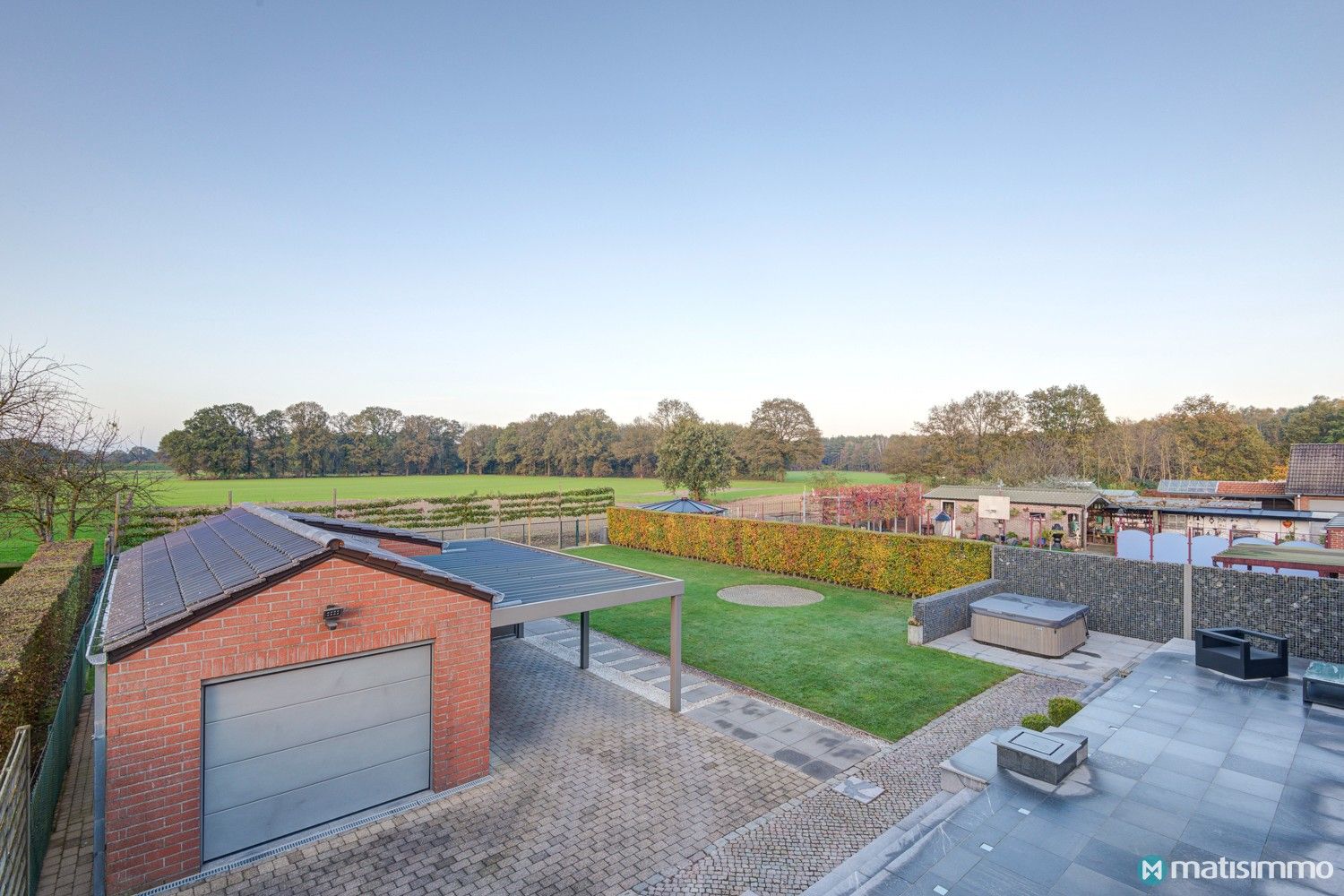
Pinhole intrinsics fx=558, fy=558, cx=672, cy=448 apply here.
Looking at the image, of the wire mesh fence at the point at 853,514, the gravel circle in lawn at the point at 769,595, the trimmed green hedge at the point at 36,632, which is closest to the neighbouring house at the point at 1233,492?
the wire mesh fence at the point at 853,514

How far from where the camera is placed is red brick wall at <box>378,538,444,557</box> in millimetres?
9867

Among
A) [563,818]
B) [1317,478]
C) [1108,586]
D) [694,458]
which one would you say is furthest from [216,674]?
[1317,478]

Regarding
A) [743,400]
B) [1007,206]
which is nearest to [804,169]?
[1007,206]

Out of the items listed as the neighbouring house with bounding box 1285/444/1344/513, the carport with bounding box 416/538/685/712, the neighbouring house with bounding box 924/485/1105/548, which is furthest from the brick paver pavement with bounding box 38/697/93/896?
the neighbouring house with bounding box 1285/444/1344/513

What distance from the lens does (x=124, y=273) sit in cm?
1677

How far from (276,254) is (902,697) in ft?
75.0

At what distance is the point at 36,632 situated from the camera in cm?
618

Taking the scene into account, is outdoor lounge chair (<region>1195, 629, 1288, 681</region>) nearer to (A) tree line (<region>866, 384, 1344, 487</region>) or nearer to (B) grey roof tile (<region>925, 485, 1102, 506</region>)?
(B) grey roof tile (<region>925, 485, 1102, 506</region>)

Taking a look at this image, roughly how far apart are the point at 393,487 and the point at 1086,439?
69561 mm

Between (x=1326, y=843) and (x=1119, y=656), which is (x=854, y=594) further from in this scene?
(x=1326, y=843)

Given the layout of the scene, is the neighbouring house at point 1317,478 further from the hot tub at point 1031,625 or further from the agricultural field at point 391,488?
the agricultural field at point 391,488

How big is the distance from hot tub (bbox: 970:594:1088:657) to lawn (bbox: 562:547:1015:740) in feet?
4.08

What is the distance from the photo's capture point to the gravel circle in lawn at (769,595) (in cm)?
1557

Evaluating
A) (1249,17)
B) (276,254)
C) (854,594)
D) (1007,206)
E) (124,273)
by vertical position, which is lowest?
(854,594)
